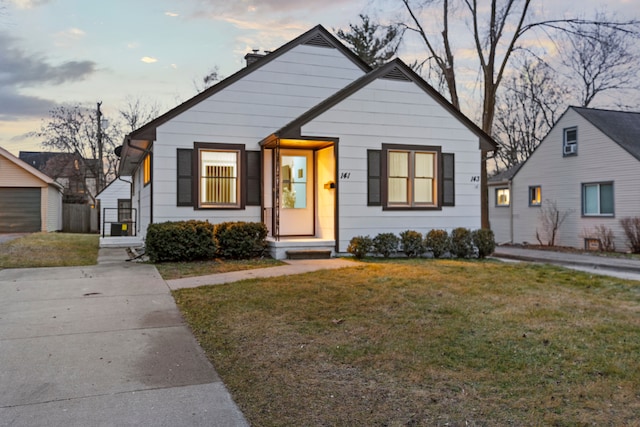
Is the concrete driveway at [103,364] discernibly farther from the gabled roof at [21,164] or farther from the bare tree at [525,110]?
the bare tree at [525,110]

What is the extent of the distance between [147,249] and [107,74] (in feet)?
47.9

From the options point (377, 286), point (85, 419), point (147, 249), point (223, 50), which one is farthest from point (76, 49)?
point (85, 419)

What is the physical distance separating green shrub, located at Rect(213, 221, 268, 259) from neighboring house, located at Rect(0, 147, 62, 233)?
59.0ft

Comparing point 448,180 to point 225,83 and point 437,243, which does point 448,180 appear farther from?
point 225,83

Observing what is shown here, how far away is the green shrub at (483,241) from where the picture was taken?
39.0 ft

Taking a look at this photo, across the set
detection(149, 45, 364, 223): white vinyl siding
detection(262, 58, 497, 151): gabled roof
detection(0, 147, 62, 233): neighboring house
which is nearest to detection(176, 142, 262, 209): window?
detection(149, 45, 364, 223): white vinyl siding

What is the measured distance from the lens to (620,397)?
329cm

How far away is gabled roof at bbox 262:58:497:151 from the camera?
1105cm

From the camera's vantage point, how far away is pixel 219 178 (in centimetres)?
1184

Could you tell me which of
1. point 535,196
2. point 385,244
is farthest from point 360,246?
point 535,196

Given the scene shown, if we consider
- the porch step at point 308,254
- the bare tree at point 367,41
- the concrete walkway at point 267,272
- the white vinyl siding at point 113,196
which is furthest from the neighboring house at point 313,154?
the white vinyl siding at point 113,196

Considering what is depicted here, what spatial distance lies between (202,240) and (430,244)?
5450 millimetres

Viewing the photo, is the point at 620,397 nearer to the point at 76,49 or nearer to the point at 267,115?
the point at 267,115

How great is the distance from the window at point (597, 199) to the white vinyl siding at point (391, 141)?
778 centimetres
